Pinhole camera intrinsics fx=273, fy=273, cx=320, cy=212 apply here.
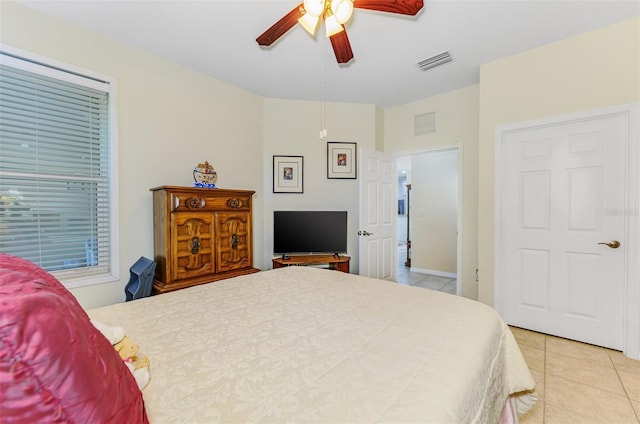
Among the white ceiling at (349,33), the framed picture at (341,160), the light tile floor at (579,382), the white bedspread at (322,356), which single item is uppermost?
the white ceiling at (349,33)

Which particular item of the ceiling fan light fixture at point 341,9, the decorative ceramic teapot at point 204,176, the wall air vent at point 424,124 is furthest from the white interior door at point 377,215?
the ceiling fan light fixture at point 341,9

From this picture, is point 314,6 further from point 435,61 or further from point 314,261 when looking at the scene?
point 314,261

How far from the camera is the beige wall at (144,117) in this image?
6.97 ft

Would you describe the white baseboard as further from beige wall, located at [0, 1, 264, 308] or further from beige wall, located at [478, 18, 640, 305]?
beige wall, located at [0, 1, 264, 308]

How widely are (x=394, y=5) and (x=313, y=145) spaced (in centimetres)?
242

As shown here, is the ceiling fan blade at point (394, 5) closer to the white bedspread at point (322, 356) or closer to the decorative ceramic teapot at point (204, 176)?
the white bedspread at point (322, 356)

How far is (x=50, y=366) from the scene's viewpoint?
17.5 inches

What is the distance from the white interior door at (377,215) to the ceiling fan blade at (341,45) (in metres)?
1.56

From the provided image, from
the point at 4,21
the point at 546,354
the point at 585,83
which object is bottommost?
the point at 546,354

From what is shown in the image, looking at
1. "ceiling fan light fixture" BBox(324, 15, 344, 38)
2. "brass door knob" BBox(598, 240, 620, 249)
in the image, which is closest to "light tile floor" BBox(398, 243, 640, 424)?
"brass door knob" BBox(598, 240, 620, 249)

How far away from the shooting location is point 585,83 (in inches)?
94.9

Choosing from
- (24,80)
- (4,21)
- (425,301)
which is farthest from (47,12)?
(425,301)

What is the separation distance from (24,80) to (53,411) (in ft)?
8.81

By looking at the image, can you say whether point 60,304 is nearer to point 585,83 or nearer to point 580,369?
point 580,369
